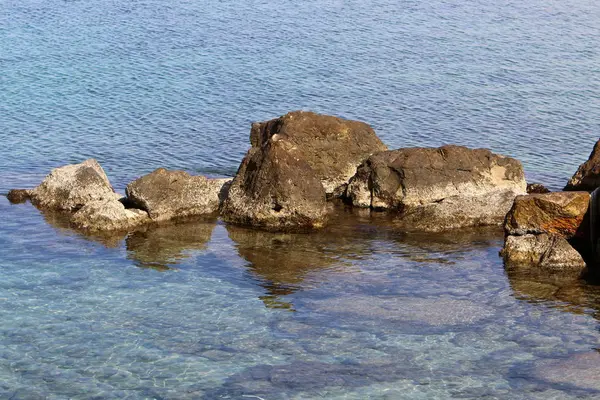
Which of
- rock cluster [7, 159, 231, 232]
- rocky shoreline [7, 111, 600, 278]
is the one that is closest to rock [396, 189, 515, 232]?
rocky shoreline [7, 111, 600, 278]

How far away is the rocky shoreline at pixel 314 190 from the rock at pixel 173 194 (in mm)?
37

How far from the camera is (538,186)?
117 ft

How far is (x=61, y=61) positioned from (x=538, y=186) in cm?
3635

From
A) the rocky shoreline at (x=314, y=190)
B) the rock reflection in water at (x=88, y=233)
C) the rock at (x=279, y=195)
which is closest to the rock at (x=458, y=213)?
the rocky shoreline at (x=314, y=190)

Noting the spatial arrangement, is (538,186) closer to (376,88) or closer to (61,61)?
(376,88)

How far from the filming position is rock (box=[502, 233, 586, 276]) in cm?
2728

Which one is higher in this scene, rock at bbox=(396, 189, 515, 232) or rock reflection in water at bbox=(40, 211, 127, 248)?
rock at bbox=(396, 189, 515, 232)

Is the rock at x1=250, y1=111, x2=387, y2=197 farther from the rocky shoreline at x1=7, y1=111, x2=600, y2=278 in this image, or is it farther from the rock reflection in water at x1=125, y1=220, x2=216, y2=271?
the rock reflection in water at x1=125, y1=220, x2=216, y2=271

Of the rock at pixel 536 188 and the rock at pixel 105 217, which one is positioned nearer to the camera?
the rock at pixel 105 217

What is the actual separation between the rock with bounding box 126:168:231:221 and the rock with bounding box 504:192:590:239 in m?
11.4

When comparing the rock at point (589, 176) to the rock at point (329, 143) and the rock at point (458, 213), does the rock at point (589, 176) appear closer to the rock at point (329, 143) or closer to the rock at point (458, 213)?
the rock at point (458, 213)

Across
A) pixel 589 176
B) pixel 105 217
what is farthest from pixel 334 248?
pixel 589 176

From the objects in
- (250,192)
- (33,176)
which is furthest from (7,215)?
(250,192)

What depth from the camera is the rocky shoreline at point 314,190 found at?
3106 centimetres
